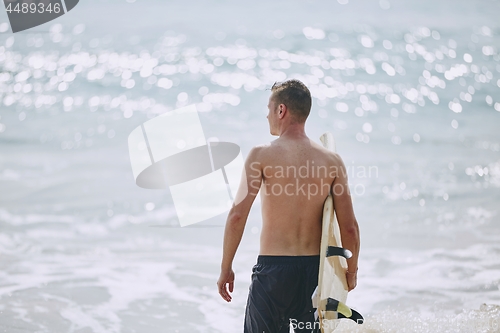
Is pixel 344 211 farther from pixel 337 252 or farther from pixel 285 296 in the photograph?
pixel 285 296

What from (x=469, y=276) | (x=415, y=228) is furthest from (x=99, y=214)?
(x=469, y=276)

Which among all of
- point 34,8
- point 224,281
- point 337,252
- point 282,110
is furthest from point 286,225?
point 34,8

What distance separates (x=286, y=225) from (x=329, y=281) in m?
0.30

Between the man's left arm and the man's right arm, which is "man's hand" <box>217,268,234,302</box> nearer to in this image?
the man's left arm

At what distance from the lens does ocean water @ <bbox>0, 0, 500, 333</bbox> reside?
535cm

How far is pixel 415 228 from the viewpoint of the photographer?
23.3 ft

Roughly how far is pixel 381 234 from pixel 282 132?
173 inches

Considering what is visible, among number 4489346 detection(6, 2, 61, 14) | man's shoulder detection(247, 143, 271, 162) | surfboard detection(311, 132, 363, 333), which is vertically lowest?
number 4489346 detection(6, 2, 61, 14)

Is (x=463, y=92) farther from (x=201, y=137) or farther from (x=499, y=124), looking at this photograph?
(x=201, y=137)

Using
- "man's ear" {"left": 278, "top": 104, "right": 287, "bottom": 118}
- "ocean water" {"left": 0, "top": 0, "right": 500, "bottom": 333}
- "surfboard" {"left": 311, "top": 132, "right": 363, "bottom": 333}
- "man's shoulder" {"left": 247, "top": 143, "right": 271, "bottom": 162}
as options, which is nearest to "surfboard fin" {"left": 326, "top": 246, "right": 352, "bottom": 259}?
"surfboard" {"left": 311, "top": 132, "right": 363, "bottom": 333}

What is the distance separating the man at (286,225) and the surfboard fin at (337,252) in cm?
7

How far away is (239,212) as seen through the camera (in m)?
2.63

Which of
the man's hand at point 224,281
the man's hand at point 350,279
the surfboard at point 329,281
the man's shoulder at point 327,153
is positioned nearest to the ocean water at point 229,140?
the man's hand at point 350,279

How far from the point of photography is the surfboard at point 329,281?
2.57m
